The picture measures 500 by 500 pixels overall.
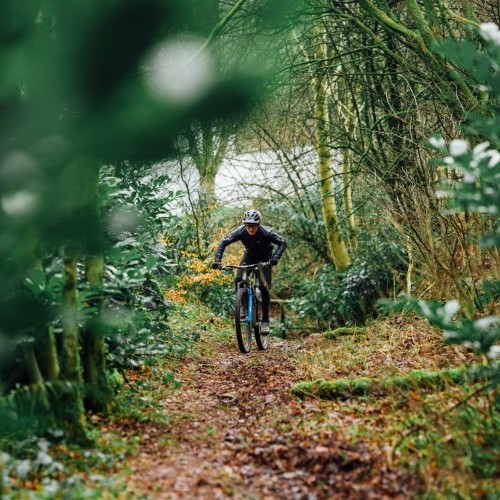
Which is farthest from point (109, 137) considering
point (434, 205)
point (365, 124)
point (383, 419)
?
point (365, 124)

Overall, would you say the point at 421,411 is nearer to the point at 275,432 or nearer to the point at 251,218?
the point at 275,432

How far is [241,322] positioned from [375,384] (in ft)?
12.3

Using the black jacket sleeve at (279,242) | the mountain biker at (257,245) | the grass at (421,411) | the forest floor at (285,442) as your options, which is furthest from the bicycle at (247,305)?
the forest floor at (285,442)

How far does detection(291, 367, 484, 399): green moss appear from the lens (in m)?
5.03

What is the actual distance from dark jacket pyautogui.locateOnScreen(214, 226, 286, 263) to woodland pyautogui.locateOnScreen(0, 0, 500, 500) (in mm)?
1402

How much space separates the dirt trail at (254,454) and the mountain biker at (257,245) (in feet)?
8.38

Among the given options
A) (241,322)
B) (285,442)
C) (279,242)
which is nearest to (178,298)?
(241,322)

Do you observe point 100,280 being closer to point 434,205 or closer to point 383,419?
point 383,419

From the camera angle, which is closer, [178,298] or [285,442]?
[285,442]

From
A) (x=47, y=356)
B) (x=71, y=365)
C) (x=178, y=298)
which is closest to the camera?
(x=47, y=356)

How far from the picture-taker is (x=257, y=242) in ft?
28.8

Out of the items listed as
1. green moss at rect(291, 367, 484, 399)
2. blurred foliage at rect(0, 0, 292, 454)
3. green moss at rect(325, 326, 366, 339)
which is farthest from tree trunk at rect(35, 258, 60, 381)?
green moss at rect(325, 326, 366, 339)

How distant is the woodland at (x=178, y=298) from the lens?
7.47ft

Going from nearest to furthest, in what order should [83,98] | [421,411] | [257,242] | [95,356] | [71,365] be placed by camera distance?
[83,98] → [71,365] → [421,411] → [95,356] → [257,242]
